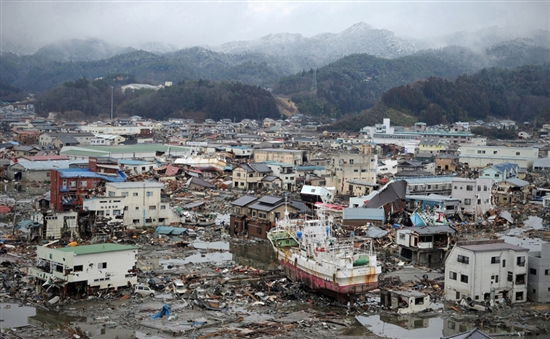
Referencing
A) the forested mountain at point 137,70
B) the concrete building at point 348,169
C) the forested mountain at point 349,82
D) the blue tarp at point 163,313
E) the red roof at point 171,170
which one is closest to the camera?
the blue tarp at point 163,313

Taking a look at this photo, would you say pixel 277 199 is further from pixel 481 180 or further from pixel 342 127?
pixel 342 127

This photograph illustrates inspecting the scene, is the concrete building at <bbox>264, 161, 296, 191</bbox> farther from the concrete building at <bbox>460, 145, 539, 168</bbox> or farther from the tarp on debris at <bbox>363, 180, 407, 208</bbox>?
the concrete building at <bbox>460, 145, 539, 168</bbox>

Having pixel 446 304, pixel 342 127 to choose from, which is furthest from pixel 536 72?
pixel 446 304

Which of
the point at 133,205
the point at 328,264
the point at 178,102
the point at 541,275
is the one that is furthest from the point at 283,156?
the point at 178,102

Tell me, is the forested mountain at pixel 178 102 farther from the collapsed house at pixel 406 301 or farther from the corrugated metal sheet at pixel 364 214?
the collapsed house at pixel 406 301

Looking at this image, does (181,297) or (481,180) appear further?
(481,180)

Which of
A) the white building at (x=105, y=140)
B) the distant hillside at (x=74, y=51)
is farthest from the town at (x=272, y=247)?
the distant hillside at (x=74, y=51)
